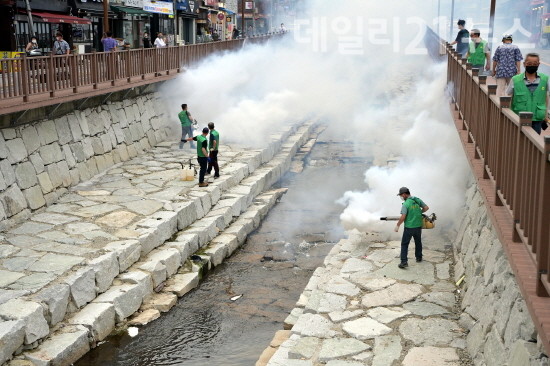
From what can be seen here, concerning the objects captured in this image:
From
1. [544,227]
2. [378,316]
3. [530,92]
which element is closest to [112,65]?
[378,316]

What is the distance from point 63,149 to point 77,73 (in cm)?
162

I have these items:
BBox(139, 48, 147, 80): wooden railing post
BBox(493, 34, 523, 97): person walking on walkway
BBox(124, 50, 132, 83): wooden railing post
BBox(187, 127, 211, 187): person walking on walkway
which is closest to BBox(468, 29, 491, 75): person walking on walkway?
BBox(493, 34, 523, 97): person walking on walkway

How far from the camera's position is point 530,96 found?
319 inches

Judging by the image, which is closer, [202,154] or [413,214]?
[413,214]

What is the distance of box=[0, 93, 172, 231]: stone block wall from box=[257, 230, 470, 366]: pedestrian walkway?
220 inches

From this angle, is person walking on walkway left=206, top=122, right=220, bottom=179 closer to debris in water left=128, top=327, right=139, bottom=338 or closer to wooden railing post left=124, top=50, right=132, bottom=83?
wooden railing post left=124, top=50, right=132, bottom=83

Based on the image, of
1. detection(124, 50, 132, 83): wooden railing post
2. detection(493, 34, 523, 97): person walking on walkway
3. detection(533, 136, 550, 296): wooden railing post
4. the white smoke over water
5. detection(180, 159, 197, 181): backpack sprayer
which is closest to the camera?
detection(533, 136, 550, 296): wooden railing post

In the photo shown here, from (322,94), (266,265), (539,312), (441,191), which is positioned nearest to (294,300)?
(266,265)

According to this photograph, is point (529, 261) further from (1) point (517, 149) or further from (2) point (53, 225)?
(2) point (53, 225)

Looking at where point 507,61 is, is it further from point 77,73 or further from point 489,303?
point 77,73

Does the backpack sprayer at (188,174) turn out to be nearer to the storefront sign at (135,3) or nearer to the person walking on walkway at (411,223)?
the person walking on walkway at (411,223)

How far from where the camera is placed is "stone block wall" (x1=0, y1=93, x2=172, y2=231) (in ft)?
40.4

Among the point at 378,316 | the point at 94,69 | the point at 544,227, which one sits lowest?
the point at 378,316

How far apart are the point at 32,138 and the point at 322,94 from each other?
1882 centimetres
